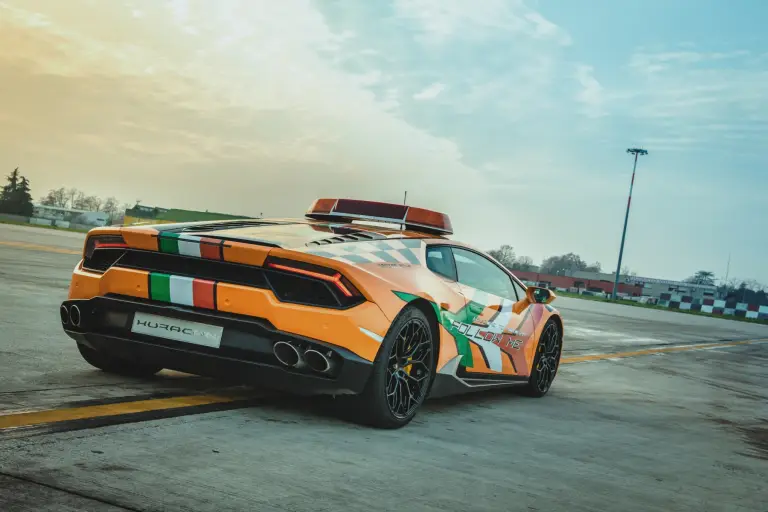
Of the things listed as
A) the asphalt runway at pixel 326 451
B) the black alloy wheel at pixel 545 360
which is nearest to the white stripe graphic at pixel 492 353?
the asphalt runway at pixel 326 451

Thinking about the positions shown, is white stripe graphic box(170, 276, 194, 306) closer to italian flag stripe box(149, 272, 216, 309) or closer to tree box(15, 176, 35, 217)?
italian flag stripe box(149, 272, 216, 309)

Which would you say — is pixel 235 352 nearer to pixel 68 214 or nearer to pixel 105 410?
pixel 105 410

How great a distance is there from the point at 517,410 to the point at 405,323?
1908 millimetres

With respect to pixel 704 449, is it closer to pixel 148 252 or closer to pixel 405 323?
pixel 405 323

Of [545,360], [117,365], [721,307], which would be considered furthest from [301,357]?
[721,307]

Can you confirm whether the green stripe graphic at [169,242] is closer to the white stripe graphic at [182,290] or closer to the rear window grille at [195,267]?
the rear window grille at [195,267]

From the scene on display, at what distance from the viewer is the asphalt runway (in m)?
3.27

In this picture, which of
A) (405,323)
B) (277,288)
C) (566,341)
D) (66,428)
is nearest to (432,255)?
(405,323)

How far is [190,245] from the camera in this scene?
15.7 feet

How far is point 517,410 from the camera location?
257 inches

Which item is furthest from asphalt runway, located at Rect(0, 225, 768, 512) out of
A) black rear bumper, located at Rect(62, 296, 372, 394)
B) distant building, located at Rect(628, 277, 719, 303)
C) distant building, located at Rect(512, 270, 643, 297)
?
distant building, located at Rect(628, 277, 719, 303)

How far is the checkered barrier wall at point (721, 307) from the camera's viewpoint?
57.5 meters

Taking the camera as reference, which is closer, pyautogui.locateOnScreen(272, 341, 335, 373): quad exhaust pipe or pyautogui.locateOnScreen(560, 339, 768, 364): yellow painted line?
pyautogui.locateOnScreen(272, 341, 335, 373): quad exhaust pipe

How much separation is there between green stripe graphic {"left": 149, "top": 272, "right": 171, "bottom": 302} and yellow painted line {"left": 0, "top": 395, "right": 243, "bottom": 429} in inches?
22.3
